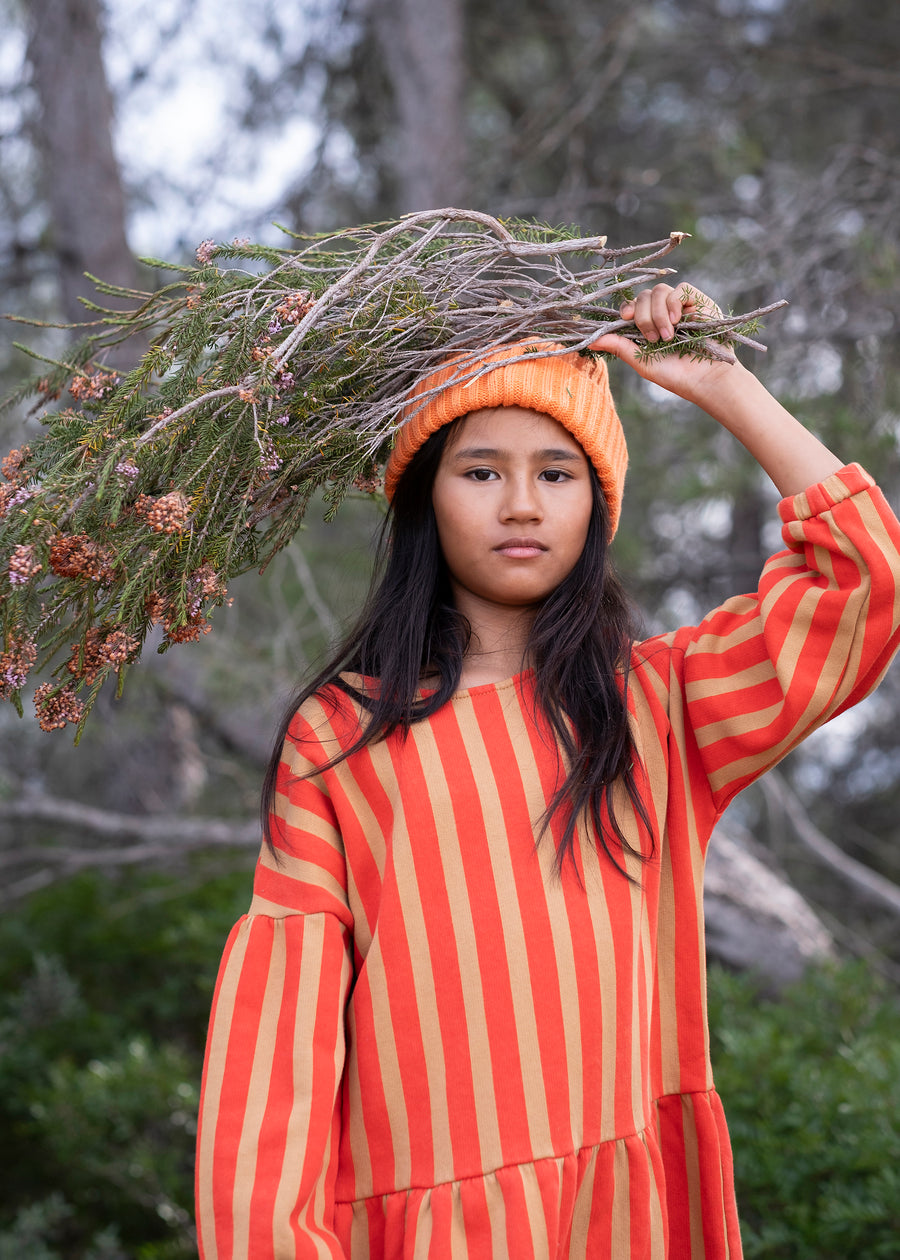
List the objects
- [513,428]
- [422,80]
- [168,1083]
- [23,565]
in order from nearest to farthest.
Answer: [23,565]
[513,428]
[168,1083]
[422,80]

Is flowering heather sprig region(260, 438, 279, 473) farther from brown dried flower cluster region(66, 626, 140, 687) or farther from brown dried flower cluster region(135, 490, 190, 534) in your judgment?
brown dried flower cluster region(66, 626, 140, 687)

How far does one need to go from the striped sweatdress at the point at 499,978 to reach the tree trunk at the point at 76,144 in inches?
139

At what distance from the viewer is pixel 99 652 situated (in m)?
1.41

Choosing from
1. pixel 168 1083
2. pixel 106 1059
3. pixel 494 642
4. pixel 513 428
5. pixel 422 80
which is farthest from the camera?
pixel 422 80

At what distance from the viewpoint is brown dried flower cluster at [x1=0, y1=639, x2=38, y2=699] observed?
4.49 ft

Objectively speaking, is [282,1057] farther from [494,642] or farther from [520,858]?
[494,642]

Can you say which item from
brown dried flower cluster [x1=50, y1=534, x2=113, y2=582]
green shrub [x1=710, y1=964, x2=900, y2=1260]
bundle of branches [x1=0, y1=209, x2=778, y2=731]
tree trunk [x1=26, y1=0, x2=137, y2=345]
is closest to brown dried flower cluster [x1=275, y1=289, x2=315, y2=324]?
bundle of branches [x1=0, y1=209, x2=778, y2=731]

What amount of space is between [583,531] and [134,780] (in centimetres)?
415

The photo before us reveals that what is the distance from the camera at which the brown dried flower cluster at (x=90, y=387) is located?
5.12 ft

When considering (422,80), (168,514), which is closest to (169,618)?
(168,514)

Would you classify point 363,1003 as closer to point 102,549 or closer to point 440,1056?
point 440,1056

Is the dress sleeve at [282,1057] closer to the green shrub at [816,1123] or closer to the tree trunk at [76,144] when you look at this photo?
the green shrub at [816,1123]

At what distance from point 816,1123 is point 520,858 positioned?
4.99 ft

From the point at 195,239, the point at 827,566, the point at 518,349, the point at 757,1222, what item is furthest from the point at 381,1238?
the point at 195,239
